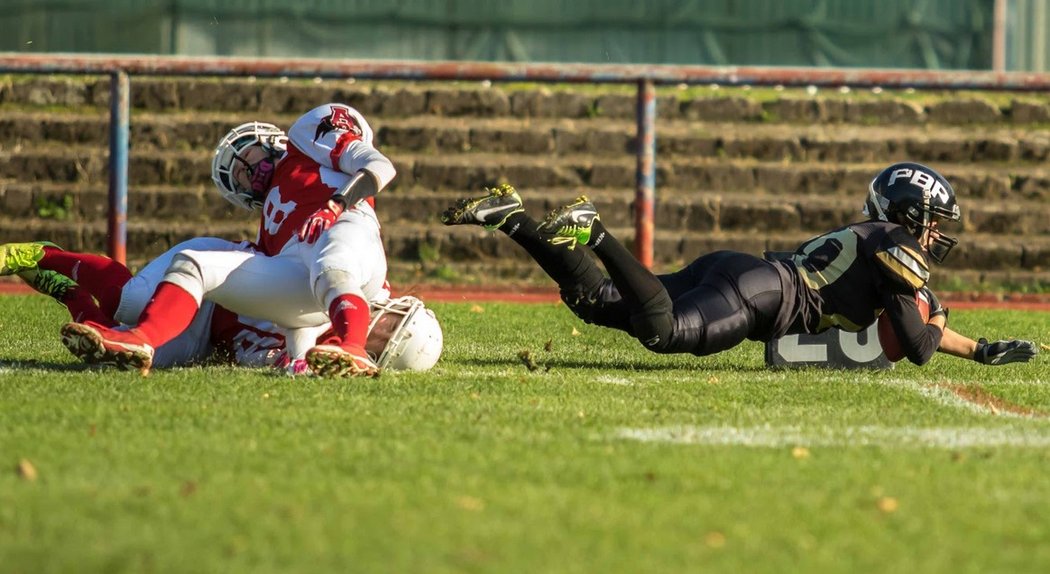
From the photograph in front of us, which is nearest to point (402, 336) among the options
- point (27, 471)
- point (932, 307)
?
point (932, 307)

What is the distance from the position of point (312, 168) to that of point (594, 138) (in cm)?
754

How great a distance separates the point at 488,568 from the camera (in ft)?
10.5

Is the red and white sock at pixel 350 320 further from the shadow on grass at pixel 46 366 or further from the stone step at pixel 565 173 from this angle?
the stone step at pixel 565 173

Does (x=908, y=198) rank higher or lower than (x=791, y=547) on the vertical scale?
higher

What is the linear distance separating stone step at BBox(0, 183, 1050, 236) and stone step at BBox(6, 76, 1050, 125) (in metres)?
1.05

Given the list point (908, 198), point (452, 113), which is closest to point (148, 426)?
point (908, 198)

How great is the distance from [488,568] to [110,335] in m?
2.72

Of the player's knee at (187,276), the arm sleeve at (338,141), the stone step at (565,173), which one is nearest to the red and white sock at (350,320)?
the player's knee at (187,276)

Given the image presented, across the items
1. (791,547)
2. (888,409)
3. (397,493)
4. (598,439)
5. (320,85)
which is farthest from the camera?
(320,85)

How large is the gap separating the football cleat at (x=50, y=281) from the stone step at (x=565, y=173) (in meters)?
6.60

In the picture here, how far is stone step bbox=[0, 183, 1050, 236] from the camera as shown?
1298 centimetres

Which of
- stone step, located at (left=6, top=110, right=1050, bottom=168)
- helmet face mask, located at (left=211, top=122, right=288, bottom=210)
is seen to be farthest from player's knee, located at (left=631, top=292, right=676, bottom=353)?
stone step, located at (left=6, top=110, right=1050, bottom=168)

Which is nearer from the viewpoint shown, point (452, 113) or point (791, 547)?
point (791, 547)

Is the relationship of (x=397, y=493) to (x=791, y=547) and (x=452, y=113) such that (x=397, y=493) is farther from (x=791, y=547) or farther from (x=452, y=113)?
(x=452, y=113)
